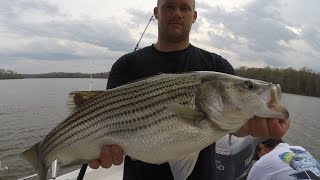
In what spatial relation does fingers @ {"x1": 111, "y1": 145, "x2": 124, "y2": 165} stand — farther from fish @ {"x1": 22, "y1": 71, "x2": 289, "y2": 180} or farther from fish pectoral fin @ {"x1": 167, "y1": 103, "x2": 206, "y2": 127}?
fish pectoral fin @ {"x1": 167, "y1": 103, "x2": 206, "y2": 127}

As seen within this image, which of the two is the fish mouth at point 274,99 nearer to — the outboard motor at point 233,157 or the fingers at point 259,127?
the fingers at point 259,127

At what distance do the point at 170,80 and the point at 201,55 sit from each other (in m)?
0.95

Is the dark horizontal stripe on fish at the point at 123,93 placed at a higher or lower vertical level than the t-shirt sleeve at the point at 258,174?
higher

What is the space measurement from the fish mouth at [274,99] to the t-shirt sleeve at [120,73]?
176 centimetres

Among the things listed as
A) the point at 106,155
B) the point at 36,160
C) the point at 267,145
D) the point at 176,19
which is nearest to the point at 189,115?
the point at 106,155

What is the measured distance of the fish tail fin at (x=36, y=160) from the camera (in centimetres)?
403

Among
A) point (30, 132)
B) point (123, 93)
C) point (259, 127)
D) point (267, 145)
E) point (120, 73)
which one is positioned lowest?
point (30, 132)

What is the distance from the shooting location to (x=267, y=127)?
10.4 ft

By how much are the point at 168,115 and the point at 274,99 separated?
83 centimetres

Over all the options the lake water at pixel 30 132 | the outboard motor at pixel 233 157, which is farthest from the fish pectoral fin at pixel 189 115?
the lake water at pixel 30 132

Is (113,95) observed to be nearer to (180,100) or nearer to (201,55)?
(180,100)

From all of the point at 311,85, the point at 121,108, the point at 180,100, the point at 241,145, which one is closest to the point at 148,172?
the point at 121,108

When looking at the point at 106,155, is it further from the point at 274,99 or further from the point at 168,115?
the point at 274,99

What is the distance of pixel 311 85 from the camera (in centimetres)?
8756
